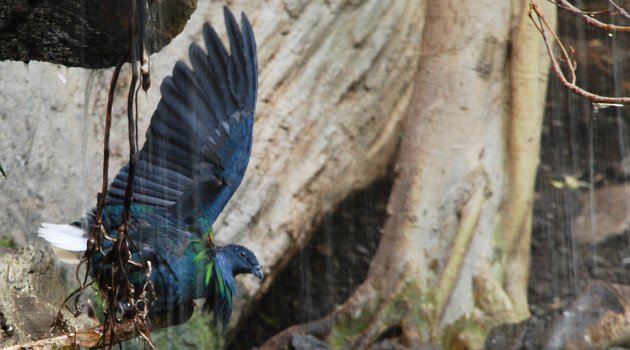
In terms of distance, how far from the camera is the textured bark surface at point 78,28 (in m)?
2.55

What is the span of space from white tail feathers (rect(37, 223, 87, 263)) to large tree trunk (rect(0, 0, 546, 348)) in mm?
1431

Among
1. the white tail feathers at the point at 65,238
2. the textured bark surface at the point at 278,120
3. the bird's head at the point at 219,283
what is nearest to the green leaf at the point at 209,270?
the bird's head at the point at 219,283

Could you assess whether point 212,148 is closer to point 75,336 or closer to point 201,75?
point 201,75

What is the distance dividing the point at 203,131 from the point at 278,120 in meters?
1.25

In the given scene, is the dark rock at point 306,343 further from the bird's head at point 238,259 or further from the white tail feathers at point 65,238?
the white tail feathers at point 65,238

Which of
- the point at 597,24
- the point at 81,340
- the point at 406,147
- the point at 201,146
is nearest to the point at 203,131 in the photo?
the point at 201,146

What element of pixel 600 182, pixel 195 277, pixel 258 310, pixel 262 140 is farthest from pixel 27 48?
pixel 600 182

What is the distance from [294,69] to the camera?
16.7ft

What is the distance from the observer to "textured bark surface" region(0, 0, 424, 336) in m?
4.53

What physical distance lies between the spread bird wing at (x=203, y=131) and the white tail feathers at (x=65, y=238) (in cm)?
33

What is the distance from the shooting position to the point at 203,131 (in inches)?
151

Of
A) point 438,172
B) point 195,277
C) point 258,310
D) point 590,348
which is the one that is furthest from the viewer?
point 258,310

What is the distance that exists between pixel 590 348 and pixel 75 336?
3.32 m

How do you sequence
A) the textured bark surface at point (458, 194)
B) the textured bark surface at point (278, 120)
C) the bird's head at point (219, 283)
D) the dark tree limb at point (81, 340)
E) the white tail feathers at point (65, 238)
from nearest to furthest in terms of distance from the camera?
the dark tree limb at point (81, 340), the white tail feathers at point (65, 238), the bird's head at point (219, 283), the textured bark surface at point (278, 120), the textured bark surface at point (458, 194)
